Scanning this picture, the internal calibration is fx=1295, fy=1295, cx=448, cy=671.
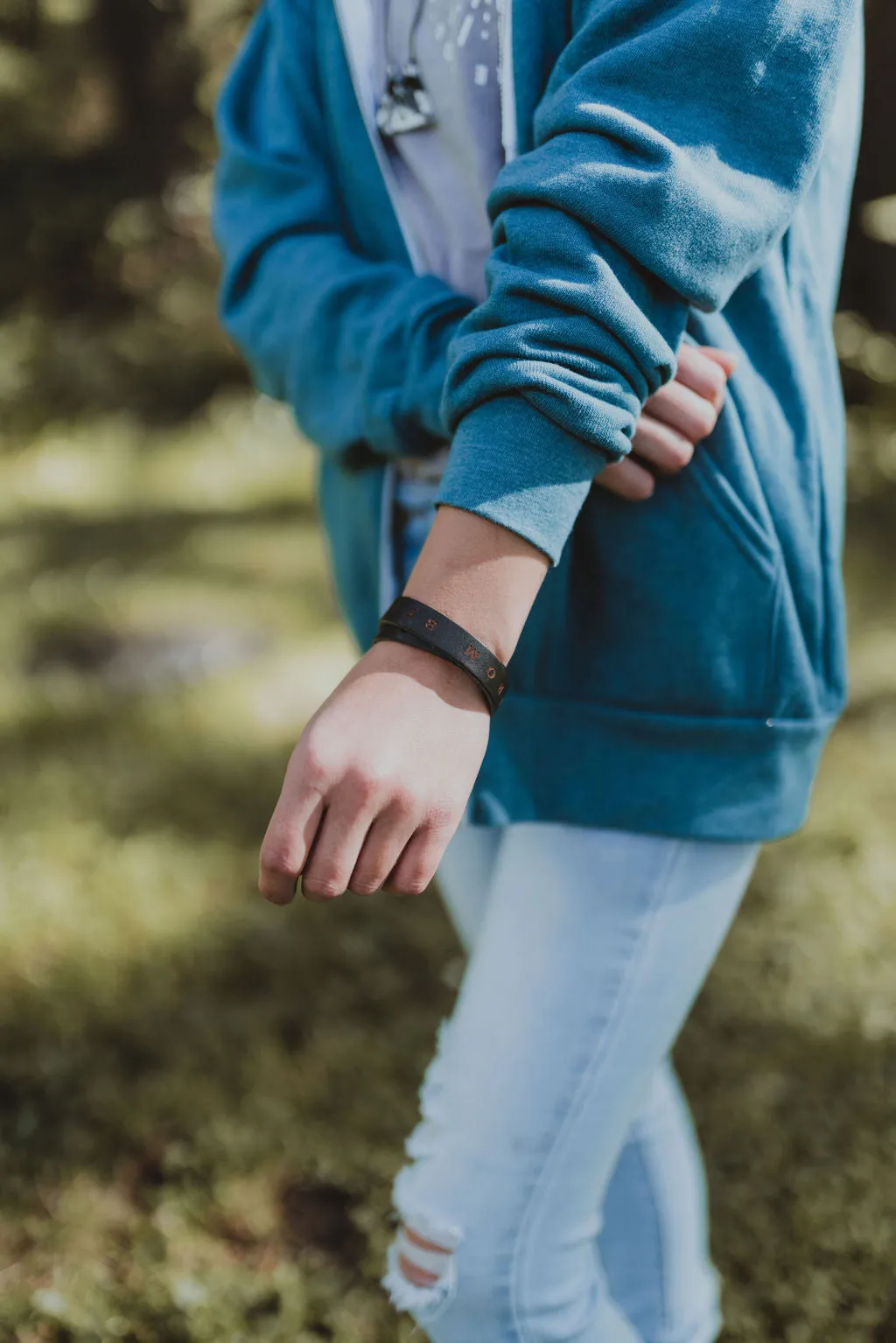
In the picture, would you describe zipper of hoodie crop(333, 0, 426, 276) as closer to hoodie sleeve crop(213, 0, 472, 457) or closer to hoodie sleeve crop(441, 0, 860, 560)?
hoodie sleeve crop(213, 0, 472, 457)

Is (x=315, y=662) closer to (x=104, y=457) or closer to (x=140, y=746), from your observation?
(x=140, y=746)

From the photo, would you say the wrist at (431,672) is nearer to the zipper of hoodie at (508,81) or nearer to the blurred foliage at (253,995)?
the zipper of hoodie at (508,81)

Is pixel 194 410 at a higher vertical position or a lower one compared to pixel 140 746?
lower

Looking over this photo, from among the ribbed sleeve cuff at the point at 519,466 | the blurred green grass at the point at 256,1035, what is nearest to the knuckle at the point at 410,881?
the ribbed sleeve cuff at the point at 519,466

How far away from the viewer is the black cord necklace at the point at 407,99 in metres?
1.06

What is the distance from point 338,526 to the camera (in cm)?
131

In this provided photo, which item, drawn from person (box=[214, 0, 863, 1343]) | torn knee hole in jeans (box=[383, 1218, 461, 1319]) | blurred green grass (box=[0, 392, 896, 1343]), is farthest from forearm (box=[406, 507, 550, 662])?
blurred green grass (box=[0, 392, 896, 1343])

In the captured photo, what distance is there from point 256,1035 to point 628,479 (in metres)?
1.70

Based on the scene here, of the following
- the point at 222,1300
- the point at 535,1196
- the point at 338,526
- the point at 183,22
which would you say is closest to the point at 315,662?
the point at 222,1300

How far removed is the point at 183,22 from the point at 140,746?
5.08m

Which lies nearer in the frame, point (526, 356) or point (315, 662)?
point (526, 356)

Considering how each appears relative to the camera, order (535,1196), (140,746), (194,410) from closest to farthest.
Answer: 1. (535,1196)
2. (140,746)
3. (194,410)

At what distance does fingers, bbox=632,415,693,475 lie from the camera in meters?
0.94

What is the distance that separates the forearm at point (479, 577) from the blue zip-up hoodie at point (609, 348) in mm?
16
